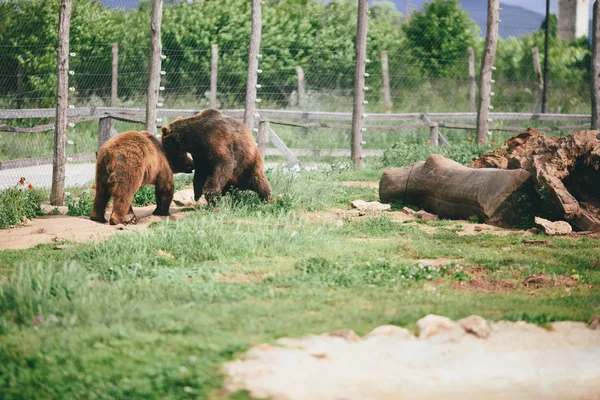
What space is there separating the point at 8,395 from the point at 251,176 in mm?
6638

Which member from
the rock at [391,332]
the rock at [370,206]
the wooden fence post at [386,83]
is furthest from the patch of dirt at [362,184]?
the wooden fence post at [386,83]

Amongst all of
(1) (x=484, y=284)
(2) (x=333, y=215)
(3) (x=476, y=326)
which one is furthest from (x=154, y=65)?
(3) (x=476, y=326)

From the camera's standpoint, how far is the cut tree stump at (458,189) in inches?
392

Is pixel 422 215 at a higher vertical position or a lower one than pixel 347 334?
higher

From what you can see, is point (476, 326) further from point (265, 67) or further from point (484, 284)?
point (265, 67)

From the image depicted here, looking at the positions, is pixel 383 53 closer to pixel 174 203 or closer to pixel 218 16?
pixel 218 16

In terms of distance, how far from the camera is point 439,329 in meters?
5.39

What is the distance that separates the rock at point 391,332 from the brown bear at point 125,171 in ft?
16.1

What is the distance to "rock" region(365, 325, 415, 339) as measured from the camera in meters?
5.30

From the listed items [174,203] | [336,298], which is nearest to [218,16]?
[174,203]

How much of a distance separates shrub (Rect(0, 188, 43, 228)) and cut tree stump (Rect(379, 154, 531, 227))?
4.83m

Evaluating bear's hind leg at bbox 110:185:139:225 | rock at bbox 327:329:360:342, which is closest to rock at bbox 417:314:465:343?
rock at bbox 327:329:360:342

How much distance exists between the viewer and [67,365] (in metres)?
4.76

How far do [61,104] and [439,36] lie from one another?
16.4 m
